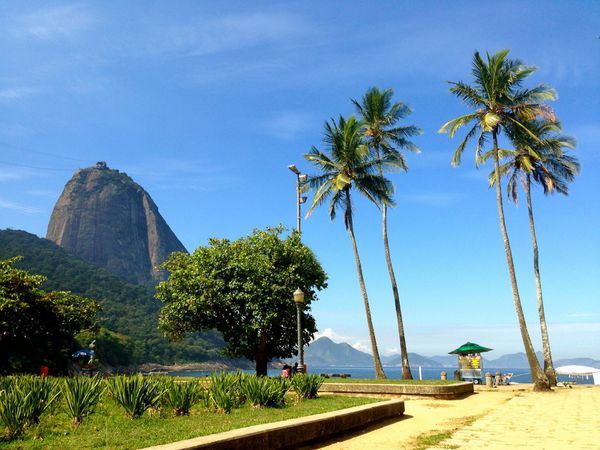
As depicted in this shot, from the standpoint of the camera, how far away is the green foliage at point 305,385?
13.7 m

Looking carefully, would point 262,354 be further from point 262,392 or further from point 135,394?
point 135,394

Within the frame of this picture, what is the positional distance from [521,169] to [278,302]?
17.6m

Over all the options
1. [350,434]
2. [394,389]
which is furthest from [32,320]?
[350,434]

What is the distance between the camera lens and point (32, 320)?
31.9m

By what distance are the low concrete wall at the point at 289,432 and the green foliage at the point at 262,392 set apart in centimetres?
174

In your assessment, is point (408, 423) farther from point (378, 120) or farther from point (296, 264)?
point (378, 120)

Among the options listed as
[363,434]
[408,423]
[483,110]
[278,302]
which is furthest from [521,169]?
[363,434]

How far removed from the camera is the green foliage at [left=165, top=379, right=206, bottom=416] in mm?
10055

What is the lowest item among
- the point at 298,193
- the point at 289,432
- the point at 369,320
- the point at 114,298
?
the point at 289,432

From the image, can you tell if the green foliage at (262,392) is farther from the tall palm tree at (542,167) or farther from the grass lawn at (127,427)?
the tall palm tree at (542,167)

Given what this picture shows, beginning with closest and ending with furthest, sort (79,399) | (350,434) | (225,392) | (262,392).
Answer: (79,399) < (350,434) < (225,392) < (262,392)

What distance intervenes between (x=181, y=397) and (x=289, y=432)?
2.77 metres

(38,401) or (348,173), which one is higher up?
(348,173)

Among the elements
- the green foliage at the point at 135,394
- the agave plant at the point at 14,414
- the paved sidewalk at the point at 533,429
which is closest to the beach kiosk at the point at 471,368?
the paved sidewalk at the point at 533,429
